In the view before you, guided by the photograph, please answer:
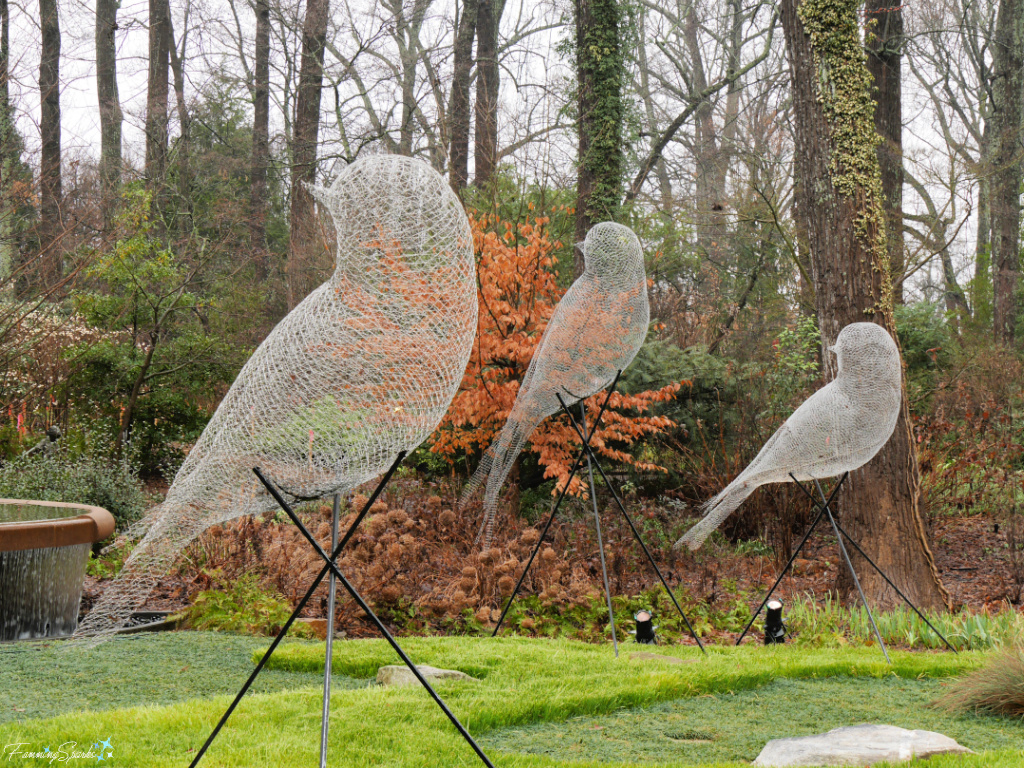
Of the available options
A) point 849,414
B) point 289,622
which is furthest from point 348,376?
point 849,414

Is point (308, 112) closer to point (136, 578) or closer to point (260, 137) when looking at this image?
point (260, 137)

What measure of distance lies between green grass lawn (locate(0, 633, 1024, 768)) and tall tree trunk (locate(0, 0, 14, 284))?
5.07 m

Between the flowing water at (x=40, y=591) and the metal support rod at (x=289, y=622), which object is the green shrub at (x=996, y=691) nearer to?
the metal support rod at (x=289, y=622)

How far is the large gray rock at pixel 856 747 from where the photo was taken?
10.8ft

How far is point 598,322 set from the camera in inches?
205

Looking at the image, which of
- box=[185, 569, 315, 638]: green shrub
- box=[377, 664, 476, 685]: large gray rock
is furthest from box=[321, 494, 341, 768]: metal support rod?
box=[185, 569, 315, 638]: green shrub

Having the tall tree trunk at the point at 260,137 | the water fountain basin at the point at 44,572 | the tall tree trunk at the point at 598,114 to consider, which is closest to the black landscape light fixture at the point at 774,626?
the water fountain basin at the point at 44,572

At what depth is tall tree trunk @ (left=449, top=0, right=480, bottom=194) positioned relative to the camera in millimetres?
14000

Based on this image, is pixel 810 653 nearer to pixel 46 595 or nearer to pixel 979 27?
pixel 46 595

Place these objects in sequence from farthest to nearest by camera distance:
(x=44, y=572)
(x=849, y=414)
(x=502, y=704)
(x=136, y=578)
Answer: (x=44, y=572), (x=849, y=414), (x=502, y=704), (x=136, y=578)

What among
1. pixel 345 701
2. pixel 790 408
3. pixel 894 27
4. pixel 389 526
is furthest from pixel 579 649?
pixel 894 27

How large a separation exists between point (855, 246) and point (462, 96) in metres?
9.57

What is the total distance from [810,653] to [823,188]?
3.44 metres

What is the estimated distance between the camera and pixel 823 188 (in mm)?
6703
